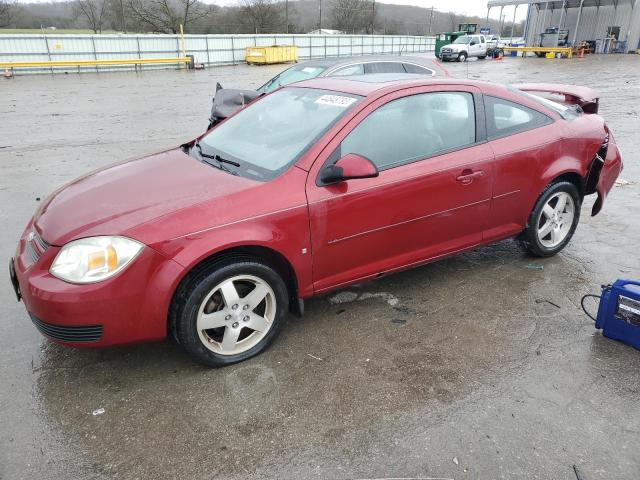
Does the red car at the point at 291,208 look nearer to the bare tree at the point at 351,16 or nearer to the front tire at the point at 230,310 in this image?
the front tire at the point at 230,310

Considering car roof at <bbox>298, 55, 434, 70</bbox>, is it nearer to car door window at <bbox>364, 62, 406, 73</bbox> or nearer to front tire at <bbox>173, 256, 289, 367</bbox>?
car door window at <bbox>364, 62, 406, 73</bbox>

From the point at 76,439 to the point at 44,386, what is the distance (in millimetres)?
539

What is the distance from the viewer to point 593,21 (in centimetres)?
4044

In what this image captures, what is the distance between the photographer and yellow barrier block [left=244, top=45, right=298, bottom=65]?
32.5 metres

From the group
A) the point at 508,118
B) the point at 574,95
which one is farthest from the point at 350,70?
the point at 508,118

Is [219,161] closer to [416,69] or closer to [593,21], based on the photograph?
[416,69]

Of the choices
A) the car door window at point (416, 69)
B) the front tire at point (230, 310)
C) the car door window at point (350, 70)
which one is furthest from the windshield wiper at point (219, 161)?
the car door window at point (416, 69)

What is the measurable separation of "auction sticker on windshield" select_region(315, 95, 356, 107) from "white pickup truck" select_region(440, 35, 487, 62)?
35880mm

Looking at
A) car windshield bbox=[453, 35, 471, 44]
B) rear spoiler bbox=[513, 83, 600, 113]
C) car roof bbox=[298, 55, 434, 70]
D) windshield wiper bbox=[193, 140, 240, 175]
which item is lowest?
windshield wiper bbox=[193, 140, 240, 175]

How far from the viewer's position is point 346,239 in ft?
10.5

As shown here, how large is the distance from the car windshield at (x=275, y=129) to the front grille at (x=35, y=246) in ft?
3.85

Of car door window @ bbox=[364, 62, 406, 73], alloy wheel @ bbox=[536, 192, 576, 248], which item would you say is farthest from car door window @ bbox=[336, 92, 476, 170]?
car door window @ bbox=[364, 62, 406, 73]

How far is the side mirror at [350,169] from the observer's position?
2.95 metres

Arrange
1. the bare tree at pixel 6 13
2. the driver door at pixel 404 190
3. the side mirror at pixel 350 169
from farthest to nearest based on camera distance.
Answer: the bare tree at pixel 6 13 → the driver door at pixel 404 190 → the side mirror at pixel 350 169
